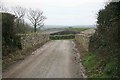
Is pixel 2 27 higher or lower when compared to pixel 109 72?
higher

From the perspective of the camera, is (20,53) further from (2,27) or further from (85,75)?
(85,75)

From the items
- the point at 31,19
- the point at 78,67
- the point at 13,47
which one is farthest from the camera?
the point at 31,19

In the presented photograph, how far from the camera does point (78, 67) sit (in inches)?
659

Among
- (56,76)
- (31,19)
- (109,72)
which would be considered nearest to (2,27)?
(56,76)

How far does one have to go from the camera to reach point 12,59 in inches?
779

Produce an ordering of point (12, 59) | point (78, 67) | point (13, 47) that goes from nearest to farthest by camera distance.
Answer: point (78, 67) → point (12, 59) → point (13, 47)

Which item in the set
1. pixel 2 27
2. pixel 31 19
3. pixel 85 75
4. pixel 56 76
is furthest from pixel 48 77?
pixel 31 19

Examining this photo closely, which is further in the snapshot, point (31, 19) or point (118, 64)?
point (31, 19)

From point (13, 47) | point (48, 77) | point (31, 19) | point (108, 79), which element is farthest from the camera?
point (31, 19)

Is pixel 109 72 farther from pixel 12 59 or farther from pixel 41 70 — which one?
pixel 12 59

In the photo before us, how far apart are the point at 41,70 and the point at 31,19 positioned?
191 feet

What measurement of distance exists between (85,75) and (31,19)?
197ft

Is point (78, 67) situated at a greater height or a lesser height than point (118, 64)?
lesser

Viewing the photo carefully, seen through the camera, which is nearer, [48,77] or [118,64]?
[118,64]
